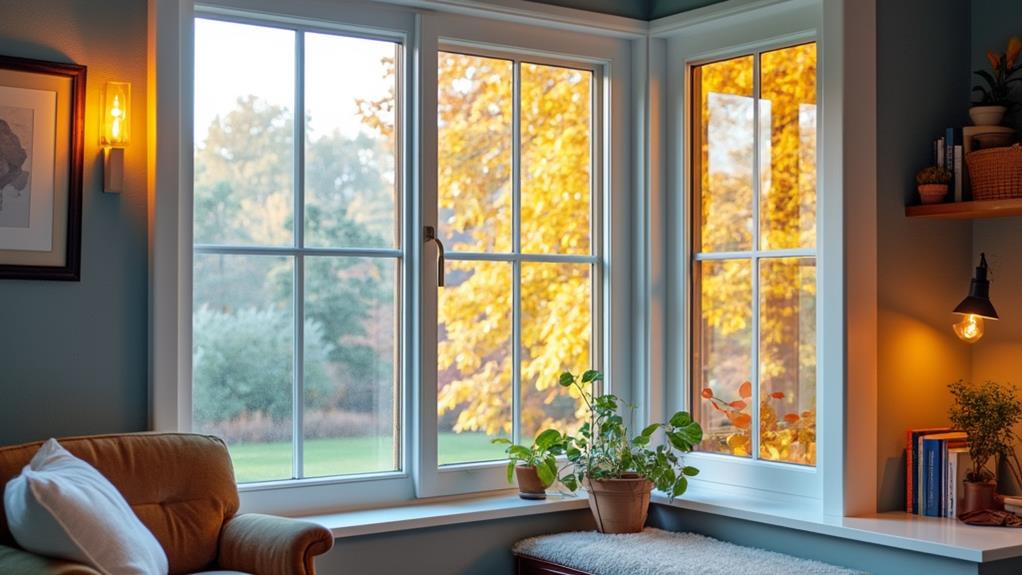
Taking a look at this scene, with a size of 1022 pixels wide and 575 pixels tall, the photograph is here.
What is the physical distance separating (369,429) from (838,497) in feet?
4.96

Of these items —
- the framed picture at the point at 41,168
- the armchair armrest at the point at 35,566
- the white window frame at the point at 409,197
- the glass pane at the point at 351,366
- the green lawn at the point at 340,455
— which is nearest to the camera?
the armchair armrest at the point at 35,566

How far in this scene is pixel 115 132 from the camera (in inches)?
123

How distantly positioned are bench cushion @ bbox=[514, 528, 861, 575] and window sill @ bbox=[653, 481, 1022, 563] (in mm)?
108

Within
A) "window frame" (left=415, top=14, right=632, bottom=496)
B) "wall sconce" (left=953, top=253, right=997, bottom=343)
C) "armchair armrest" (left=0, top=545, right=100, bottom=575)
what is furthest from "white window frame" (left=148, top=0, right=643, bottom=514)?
"wall sconce" (left=953, top=253, right=997, bottom=343)

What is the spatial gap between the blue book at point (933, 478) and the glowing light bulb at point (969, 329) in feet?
1.14

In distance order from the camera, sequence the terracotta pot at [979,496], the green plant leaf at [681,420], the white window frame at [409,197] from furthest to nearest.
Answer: the green plant leaf at [681,420] < the terracotta pot at [979,496] < the white window frame at [409,197]

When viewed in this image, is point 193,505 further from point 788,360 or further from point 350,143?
point 788,360

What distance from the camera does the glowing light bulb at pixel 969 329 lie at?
3592 mm

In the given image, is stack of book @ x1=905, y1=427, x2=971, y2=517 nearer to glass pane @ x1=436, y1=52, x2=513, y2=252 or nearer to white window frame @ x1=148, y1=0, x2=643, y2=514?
white window frame @ x1=148, y1=0, x2=643, y2=514

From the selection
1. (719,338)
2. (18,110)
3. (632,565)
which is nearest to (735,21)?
(719,338)

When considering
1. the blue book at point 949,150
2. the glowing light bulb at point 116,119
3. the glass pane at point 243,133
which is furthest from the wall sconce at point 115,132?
the blue book at point 949,150

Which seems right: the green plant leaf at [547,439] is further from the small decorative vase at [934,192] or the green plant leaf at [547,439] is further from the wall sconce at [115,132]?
the wall sconce at [115,132]

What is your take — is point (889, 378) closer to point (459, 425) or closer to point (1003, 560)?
point (1003, 560)

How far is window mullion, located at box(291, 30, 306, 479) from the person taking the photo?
361 centimetres
